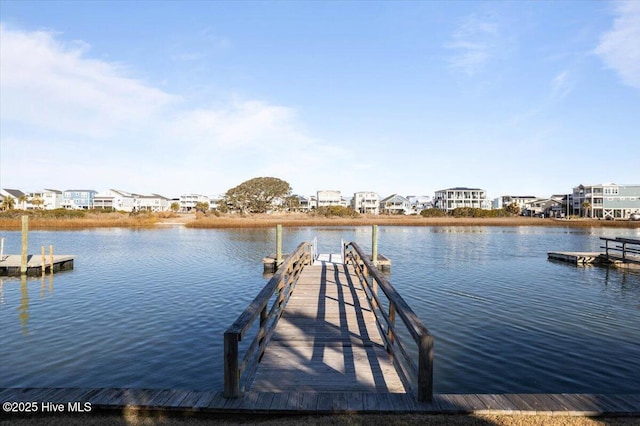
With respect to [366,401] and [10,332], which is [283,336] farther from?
[10,332]

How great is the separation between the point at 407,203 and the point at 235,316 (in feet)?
424

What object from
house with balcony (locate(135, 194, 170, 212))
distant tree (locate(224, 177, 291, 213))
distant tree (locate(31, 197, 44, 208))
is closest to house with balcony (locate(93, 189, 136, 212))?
house with balcony (locate(135, 194, 170, 212))

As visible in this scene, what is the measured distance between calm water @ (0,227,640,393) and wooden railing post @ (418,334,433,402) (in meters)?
3.43

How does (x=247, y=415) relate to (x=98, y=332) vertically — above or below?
above

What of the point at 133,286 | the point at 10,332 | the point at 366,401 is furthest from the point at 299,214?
the point at 366,401

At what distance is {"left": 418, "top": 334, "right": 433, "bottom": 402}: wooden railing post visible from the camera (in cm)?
512

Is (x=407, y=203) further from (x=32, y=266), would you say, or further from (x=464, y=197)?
(x=32, y=266)

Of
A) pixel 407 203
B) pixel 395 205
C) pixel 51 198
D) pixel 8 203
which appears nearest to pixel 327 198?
pixel 395 205

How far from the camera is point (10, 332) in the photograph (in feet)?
39.6

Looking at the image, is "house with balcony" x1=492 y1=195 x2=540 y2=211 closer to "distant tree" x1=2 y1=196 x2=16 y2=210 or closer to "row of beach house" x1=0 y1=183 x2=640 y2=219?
"row of beach house" x1=0 y1=183 x2=640 y2=219

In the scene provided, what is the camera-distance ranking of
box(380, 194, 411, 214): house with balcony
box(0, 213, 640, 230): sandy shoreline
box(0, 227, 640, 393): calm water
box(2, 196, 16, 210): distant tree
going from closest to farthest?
box(0, 227, 640, 393): calm water, box(0, 213, 640, 230): sandy shoreline, box(2, 196, 16, 210): distant tree, box(380, 194, 411, 214): house with balcony

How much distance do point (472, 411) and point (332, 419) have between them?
6.05 feet

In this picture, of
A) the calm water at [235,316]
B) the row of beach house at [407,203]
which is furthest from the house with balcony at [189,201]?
the calm water at [235,316]

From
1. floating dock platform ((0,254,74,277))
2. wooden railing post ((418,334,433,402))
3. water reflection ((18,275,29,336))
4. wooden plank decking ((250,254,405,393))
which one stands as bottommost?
water reflection ((18,275,29,336))
